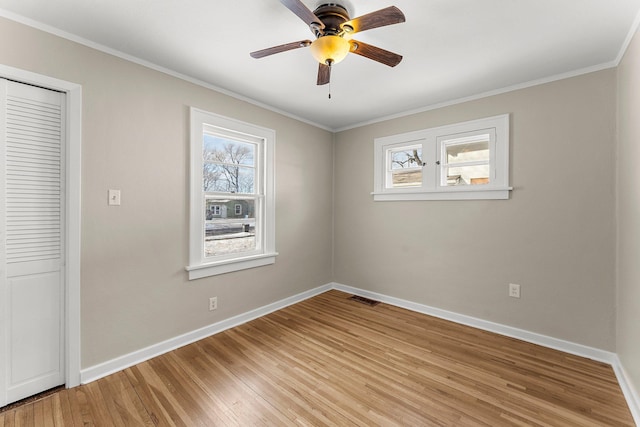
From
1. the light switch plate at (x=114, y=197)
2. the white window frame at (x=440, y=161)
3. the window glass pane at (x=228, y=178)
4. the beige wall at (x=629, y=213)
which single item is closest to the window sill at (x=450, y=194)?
the white window frame at (x=440, y=161)

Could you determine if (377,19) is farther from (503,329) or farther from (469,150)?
(503,329)

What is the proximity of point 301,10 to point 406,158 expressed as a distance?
96.1 inches

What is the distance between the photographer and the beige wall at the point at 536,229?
2.31 meters

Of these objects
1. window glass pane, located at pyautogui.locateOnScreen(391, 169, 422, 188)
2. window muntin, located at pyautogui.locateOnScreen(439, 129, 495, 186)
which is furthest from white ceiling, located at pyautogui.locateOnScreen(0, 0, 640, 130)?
window glass pane, located at pyautogui.locateOnScreen(391, 169, 422, 188)

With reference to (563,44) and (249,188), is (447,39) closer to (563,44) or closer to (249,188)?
(563,44)

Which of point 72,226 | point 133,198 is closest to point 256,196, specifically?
point 133,198

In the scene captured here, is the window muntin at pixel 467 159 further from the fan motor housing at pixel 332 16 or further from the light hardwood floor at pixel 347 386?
the fan motor housing at pixel 332 16

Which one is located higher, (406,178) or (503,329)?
(406,178)

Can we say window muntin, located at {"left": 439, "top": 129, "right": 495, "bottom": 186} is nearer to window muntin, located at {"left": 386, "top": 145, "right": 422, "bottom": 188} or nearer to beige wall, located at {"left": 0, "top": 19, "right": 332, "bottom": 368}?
window muntin, located at {"left": 386, "top": 145, "right": 422, "bottom": 188}

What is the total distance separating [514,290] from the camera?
2727 millimetres

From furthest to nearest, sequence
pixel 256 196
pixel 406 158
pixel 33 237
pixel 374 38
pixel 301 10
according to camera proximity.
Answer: pixel 406 158 → pixel 256 196 → pixel 374 38 → pixel 33 237 → pixel 301 10

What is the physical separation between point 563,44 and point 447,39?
870 mm

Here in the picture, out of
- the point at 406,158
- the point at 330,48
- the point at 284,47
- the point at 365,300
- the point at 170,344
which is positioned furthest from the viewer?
the point at 365,300

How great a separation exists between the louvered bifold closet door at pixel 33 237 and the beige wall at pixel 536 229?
10.6 feet
